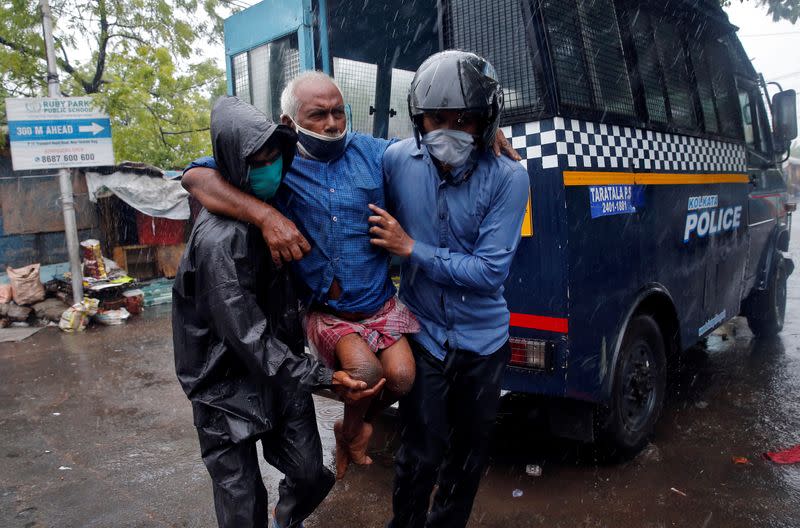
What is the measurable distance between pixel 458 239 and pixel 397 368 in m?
0.54

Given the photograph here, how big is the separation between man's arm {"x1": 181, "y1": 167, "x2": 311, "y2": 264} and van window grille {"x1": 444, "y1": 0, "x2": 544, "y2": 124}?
4.78 feet

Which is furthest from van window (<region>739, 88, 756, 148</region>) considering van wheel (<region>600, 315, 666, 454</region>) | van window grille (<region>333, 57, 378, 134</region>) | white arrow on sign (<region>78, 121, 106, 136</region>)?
white arrow on sign (<region>78, 121, 106, 136</region>)

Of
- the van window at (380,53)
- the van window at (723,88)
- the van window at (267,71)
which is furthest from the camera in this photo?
the van window at (380,53)

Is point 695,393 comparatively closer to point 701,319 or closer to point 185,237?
point 701,319

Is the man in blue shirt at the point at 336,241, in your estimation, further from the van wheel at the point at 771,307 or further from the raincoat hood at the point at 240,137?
the van wheel at the point at 771,307

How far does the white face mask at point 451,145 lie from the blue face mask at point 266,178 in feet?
1.86

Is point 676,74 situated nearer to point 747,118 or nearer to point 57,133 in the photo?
point 747,118

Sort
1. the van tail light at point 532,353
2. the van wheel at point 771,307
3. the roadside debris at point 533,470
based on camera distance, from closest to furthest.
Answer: the van tail light at point 532,353, the roadside debris at point 533,470, the van wheel at point 771,307

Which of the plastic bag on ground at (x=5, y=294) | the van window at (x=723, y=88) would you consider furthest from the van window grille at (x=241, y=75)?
the plastic bag on ground at (x=5, y=294)

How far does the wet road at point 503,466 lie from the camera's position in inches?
119

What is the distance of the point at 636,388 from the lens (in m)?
3.46

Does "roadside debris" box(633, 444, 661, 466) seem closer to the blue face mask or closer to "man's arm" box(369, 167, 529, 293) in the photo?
"man's arm" box(369, 167, 529, 293)

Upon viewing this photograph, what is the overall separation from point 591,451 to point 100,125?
328 inches

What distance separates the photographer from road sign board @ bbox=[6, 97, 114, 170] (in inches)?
323
